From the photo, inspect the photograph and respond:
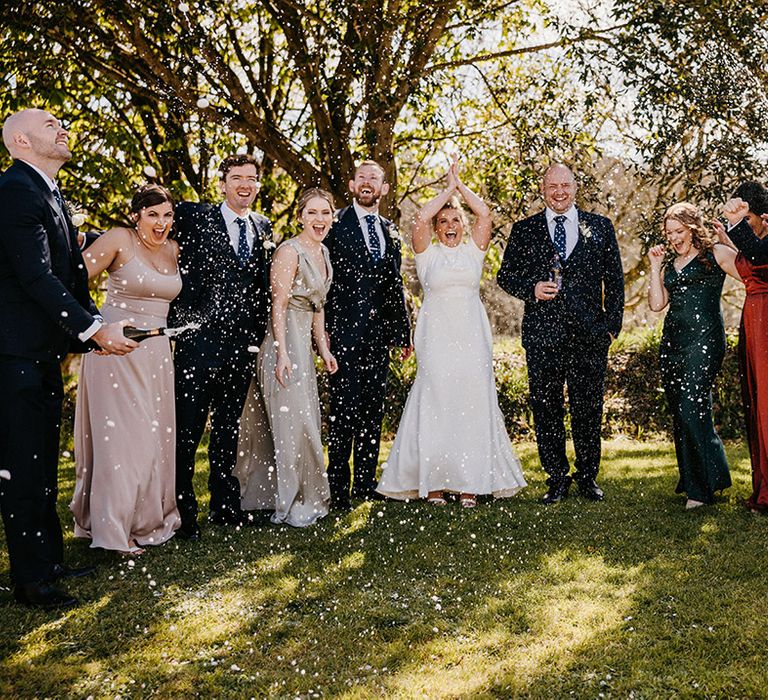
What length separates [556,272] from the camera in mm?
5785

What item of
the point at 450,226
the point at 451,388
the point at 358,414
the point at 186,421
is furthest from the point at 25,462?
the point at 450,226

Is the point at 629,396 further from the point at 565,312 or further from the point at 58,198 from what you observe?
the point at 58,198

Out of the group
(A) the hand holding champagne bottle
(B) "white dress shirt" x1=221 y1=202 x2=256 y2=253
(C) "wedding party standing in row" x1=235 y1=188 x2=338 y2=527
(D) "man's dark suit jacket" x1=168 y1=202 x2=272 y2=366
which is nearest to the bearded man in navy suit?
(C) "wedding party standing in row" x1=235 y1=188 x2=338 y2=527

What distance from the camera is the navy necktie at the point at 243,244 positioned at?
5.14m

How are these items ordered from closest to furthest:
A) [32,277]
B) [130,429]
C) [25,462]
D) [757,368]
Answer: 1. [32,277]
2. [25,462]
3. [130,429]
4. [757,368]

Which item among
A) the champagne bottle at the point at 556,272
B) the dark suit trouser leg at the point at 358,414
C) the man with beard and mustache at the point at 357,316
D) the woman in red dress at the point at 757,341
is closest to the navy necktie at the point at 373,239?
the man with beard and mustache at the point at 357,316

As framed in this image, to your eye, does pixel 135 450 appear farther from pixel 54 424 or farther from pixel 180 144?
pixel 180 144

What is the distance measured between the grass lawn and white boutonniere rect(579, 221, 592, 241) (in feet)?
6.29

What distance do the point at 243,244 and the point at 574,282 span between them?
7.52 feet

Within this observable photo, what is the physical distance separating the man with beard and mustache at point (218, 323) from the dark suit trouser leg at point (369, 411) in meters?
0.91

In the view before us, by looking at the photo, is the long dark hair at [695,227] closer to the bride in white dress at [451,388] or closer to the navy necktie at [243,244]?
the bride in white dress at [451,388]

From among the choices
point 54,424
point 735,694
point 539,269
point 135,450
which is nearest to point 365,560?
point 135,450

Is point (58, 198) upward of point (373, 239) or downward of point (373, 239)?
upward

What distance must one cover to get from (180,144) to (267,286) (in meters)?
4.82
